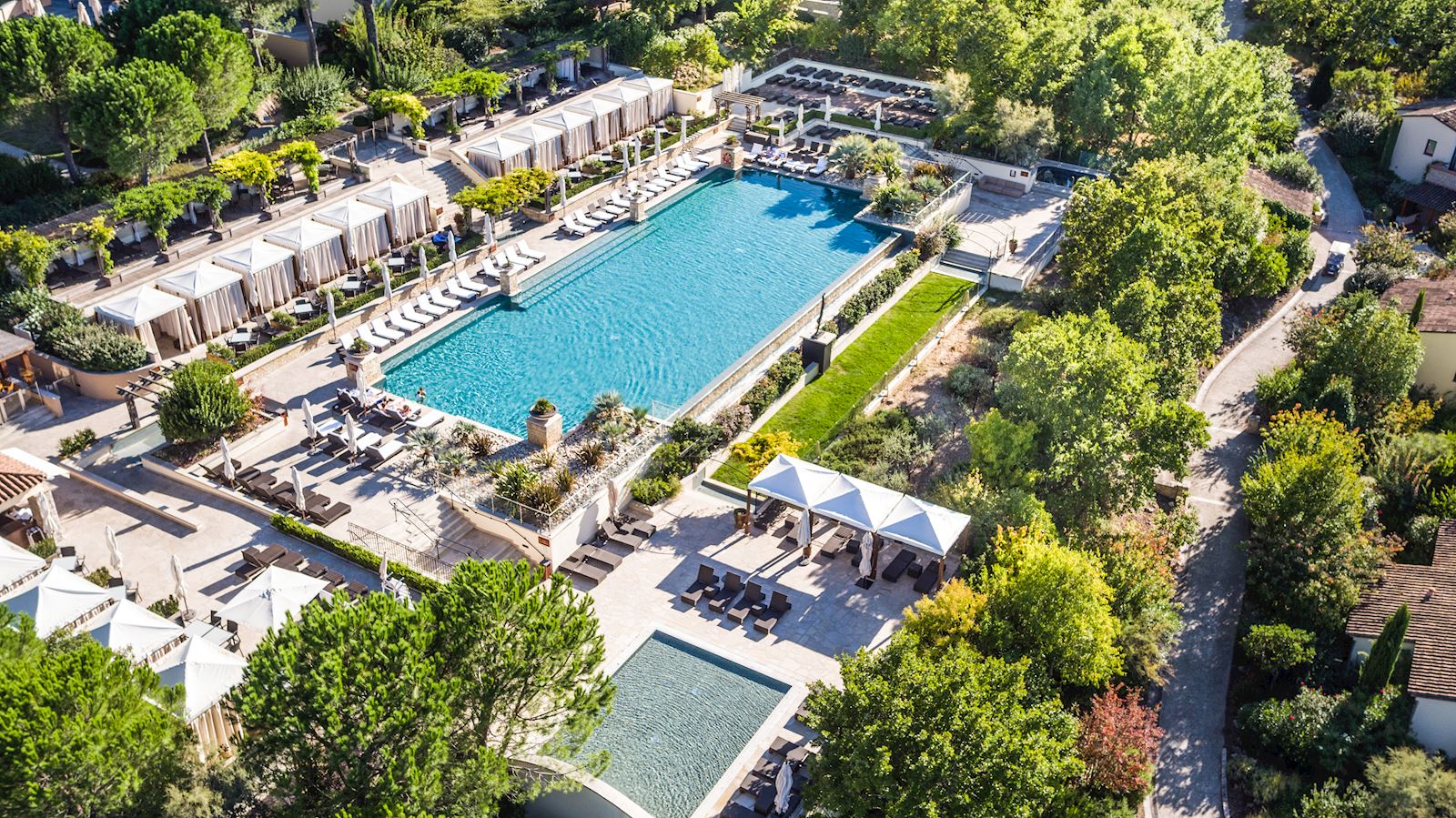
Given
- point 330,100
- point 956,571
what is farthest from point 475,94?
point 956,571

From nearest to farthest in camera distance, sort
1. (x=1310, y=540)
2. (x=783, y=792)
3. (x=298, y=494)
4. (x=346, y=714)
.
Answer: (x=346, y=714) < (x=783, y=792) < (x=1310, y=540) < (x=298, y=494)

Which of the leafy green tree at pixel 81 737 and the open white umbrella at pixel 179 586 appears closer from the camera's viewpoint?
the leafy green tree at pixel 81 737

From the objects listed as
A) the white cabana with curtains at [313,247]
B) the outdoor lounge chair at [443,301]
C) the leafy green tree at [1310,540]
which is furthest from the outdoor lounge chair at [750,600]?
the white cabana with curtains at [313,247]

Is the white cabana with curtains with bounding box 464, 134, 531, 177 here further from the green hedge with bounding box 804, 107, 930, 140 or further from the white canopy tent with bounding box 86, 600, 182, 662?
the white canopy tent with bounding box 86, 600, 182, 662

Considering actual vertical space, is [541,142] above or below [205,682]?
above

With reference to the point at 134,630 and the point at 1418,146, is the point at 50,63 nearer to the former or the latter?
the point at 134,630

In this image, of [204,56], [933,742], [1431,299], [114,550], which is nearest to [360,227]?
[204,56]

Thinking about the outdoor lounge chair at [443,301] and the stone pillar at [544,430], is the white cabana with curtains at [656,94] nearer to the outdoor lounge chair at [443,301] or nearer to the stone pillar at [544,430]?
the outdoor lounge chair at [443,301]

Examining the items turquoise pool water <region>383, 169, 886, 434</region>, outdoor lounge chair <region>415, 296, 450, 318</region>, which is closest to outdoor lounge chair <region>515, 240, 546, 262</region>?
turquoise pool water <region>383, 169, 886, 434</region>
